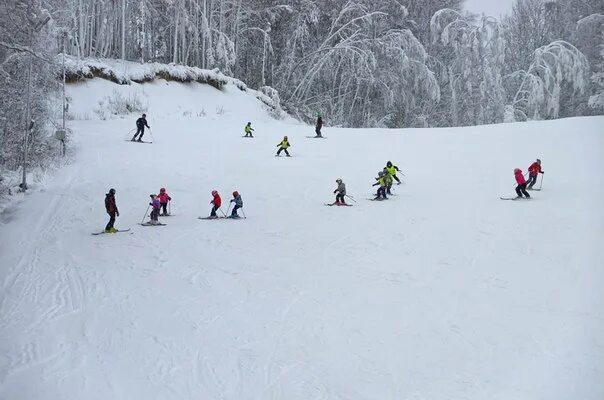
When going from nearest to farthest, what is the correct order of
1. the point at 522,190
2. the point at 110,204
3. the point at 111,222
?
1. the point at 110,204
2. the point at 111,222
3. the point at 522,190

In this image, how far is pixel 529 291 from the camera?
904 centimetres

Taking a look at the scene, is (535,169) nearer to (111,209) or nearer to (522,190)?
(522,190)

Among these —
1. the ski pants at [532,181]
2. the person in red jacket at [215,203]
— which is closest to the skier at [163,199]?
the person in red jacket at [215,203]

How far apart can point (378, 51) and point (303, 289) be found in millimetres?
34320

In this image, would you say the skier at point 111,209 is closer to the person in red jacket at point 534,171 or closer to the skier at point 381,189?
the skier at point 381,189

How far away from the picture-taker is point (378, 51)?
40.2m

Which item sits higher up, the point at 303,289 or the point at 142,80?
the point at 142,80

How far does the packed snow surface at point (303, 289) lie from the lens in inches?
256

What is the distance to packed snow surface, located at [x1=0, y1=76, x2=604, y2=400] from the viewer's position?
651 centimetres

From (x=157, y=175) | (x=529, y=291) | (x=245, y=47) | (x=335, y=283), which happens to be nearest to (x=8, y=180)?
(x=157, y=175)

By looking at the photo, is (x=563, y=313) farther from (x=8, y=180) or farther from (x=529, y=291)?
(x=8, y=180)

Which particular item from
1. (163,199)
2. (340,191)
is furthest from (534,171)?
(163,199)

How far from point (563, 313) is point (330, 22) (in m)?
40.5

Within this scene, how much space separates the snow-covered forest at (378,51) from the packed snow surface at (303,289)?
1937 cm
